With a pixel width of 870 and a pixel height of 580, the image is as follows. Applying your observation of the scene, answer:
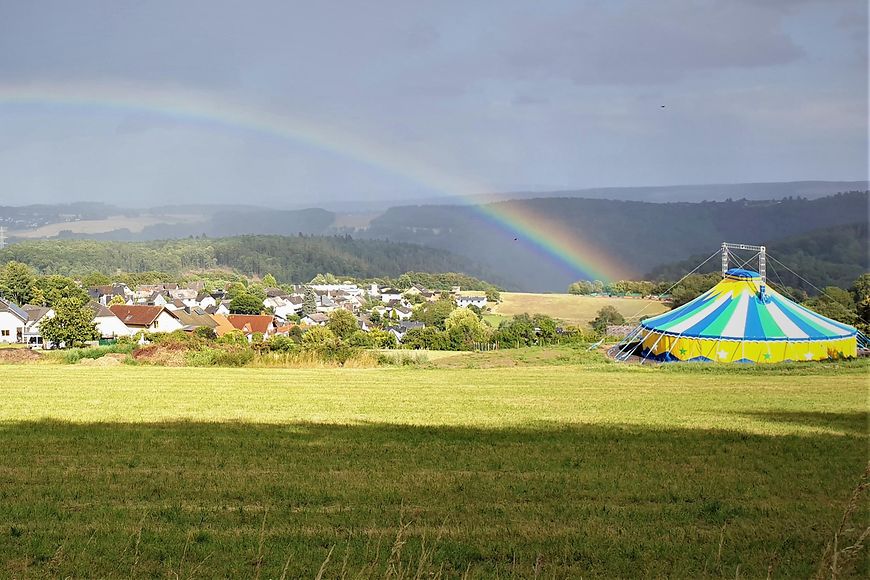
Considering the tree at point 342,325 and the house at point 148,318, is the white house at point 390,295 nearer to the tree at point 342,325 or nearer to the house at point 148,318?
the house at point 148,318

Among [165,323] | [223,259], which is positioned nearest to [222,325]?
[165,323]

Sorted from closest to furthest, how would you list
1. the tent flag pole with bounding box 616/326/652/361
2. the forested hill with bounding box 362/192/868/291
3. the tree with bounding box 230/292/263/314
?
1. the tent flag pole with bounding box 616/326/652/361
2. the tree with bounding box 230/292/263/314
3. the forested hill with bounding box 362/192/868/291

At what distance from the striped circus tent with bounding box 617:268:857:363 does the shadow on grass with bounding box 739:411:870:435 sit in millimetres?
15262

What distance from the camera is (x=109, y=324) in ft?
202

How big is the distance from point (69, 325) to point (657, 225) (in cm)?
11175

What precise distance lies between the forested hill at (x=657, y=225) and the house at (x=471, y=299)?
9.01 meters

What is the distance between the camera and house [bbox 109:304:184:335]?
210 ft

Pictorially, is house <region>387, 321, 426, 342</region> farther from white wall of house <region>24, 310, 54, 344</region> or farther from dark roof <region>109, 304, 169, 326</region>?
white wall of house <region>24, 310, 54, 344</region>

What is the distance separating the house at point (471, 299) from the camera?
9888 cm

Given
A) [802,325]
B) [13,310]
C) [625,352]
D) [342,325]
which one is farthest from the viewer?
[13,310]

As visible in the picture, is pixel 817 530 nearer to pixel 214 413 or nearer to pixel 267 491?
pixel 267 491

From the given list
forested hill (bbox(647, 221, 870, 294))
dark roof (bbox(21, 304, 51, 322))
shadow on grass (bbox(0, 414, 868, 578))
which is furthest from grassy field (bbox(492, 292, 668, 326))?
shadow on grass (bbox(0, 414, 868, 578))

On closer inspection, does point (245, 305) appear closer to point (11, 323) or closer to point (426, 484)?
point (11, 323)

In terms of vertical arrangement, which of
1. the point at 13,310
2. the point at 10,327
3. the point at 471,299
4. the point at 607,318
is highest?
the point at 471,299
